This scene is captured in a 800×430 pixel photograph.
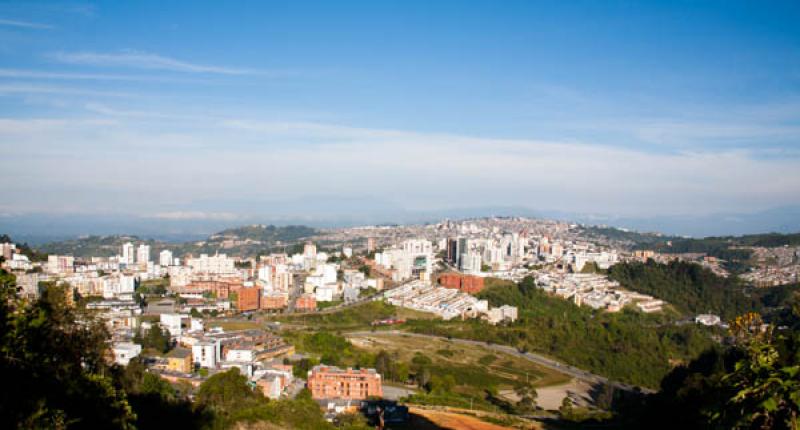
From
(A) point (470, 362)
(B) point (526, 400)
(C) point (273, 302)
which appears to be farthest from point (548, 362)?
(C) point (273, 302)

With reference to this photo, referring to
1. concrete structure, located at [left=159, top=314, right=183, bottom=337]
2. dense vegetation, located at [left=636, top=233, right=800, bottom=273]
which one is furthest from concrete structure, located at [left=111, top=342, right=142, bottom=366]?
dense vegetation, located at [left=636, top=233, right=800, bottom=273]

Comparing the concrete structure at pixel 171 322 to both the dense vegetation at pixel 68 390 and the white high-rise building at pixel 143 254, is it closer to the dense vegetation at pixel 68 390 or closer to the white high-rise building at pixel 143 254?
the dense vegetation at pixel 68 390

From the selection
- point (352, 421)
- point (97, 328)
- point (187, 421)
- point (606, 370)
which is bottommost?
point (606, 370)

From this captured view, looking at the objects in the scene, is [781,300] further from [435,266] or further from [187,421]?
[187,421]

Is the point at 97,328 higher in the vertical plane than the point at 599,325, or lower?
higher

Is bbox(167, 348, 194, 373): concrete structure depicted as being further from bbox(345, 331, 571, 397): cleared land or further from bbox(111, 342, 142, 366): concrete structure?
bbox(345, 331, 571, 397): cleared land

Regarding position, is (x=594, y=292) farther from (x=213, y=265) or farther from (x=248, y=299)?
(x=213, y=265)

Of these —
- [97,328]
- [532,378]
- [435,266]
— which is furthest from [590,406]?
[435,266]

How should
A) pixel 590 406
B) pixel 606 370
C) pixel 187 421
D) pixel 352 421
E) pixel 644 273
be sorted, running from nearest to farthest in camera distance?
pixel 187 421 → pixel 352 421 → pixel 590 406 → pixel 606 370 → pixel 644 273
